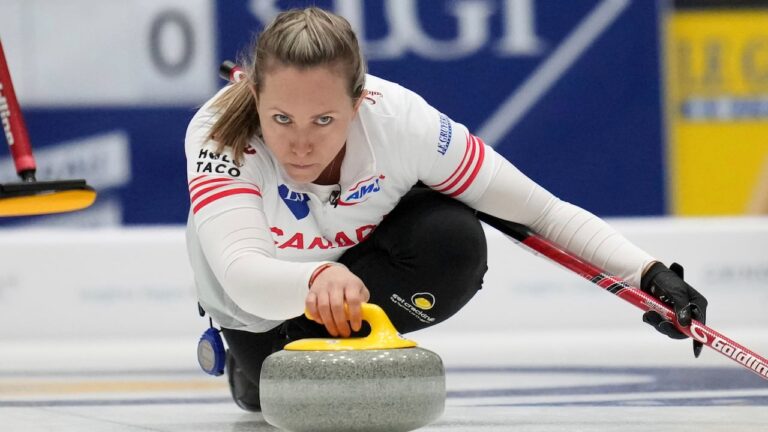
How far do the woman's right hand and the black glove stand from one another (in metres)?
0.59

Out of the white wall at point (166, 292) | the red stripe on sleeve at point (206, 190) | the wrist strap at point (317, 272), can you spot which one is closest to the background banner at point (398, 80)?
the white wall at point (166, 292)

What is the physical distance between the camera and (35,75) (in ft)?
14.9

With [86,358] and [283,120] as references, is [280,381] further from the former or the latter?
[86,358]

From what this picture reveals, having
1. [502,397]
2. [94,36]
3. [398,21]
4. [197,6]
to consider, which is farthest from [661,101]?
[502,397]

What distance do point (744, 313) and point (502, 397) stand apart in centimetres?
167

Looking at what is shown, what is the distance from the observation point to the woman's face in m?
1.72

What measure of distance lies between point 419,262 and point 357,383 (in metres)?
0.60

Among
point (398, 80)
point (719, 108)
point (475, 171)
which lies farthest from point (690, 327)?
point (719, 108)

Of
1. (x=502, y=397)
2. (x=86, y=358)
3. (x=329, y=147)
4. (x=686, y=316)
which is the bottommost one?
(x=86, y=358)

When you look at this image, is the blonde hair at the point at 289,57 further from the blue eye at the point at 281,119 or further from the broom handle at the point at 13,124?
the broom handle at the point at 13,124

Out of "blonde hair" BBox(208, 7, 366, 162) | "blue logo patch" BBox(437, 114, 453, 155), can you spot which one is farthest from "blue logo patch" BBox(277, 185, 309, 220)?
"blue logo patch" BBox(437, 114, 453, 155)

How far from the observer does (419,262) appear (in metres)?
2.12

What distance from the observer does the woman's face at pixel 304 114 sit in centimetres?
172

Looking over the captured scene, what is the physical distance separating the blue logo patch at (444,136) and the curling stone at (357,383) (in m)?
0.52
